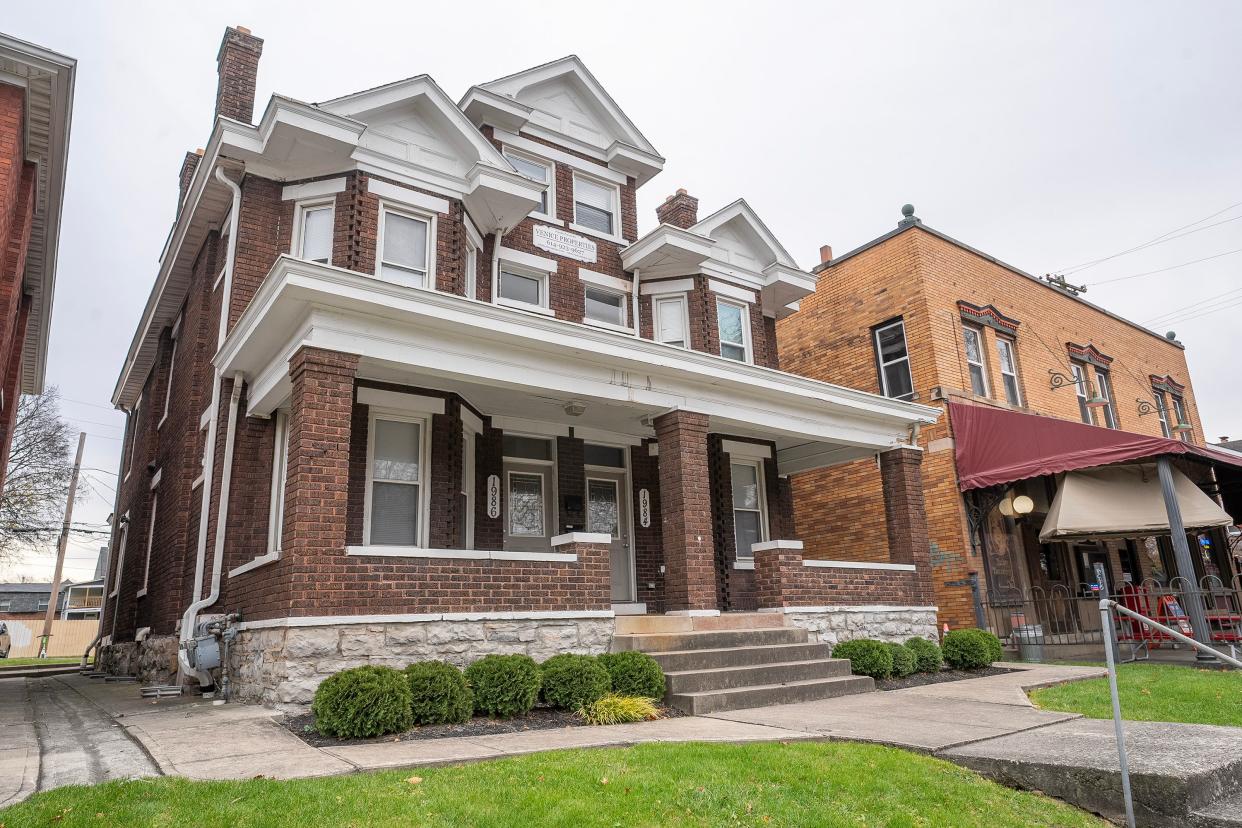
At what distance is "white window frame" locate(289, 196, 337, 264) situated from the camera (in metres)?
10.5

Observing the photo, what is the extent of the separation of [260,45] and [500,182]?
4711mm

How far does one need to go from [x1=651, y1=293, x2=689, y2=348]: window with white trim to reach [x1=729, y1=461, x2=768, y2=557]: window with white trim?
245 cm

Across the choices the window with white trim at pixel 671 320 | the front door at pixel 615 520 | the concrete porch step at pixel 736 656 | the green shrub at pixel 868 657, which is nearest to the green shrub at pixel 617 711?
the concrete porch step at pixel 736 656

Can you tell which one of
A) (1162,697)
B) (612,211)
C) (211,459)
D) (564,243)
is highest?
(612,211)

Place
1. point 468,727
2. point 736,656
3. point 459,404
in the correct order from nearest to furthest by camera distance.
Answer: point 468,727 → point 736,656 → point 459,404

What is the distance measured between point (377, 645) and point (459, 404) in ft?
12.1

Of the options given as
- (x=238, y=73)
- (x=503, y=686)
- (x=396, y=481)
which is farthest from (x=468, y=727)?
(x=238, y=73)

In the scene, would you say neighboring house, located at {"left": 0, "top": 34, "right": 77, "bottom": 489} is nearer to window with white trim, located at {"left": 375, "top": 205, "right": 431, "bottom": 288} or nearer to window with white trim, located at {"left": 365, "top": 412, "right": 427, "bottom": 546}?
window with white trim, located at {"left": 375, "top": 205, "right": 431, "bottom": 288}

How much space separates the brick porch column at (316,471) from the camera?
23.0 ft

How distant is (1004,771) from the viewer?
15.2ft

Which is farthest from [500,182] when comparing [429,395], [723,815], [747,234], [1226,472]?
[1226,472]

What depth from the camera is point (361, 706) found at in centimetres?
594

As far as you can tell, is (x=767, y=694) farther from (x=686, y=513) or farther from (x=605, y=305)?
(x=605, y=305)

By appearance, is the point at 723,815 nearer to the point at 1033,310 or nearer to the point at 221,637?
the point at 221,637
